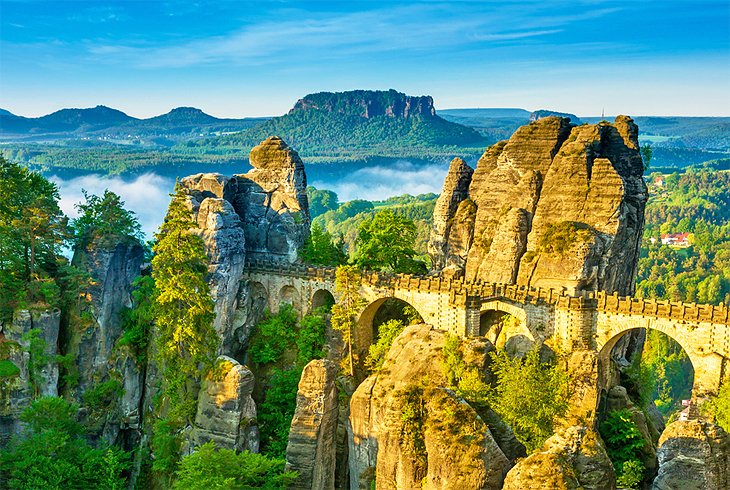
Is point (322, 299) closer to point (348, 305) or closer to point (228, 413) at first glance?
point (348, 305)

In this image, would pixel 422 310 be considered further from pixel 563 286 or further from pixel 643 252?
pixel 643 252

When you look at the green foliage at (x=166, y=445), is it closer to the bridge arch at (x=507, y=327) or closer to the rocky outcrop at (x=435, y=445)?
the bridge arch at (x=507, y=327)

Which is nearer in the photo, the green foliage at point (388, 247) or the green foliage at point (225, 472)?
the green foliage at point (225, 472)

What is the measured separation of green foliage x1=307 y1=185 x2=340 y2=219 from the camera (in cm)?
17164

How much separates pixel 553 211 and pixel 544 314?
6.74 metres

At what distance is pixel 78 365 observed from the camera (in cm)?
4556

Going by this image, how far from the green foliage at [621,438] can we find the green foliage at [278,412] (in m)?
15.9

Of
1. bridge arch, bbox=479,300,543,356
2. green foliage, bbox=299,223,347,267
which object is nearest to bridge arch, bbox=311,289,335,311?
green foliage, bbox=299,223,347,267

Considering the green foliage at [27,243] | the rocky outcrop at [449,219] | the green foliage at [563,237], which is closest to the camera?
the green foliage at [27,243]

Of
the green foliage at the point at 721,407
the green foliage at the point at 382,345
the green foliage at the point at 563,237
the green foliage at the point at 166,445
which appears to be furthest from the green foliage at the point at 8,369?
the green foliage at the point at 721,407

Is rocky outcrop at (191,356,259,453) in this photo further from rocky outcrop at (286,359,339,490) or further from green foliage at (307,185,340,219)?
green foliage at (307,185,340,219)

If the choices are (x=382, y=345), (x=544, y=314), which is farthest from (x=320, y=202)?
(x=544, y=314)

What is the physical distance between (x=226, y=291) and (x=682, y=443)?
32.2 meters

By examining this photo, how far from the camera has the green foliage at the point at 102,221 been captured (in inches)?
1898
